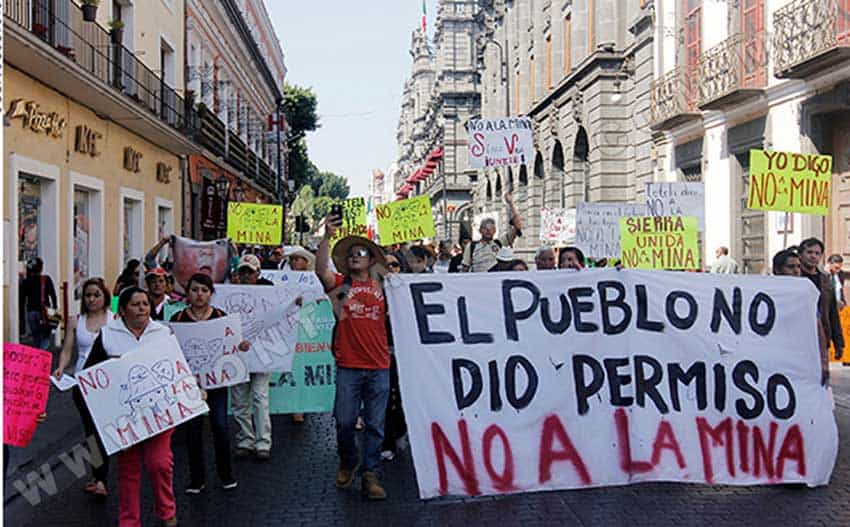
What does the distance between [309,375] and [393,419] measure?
1188 mm

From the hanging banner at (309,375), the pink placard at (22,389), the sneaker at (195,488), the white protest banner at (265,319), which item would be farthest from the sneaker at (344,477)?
the pink placard at (22,389)

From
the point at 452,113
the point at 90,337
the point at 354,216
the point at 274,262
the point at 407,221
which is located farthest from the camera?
the point at 452,113

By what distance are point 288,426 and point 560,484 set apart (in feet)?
12.6

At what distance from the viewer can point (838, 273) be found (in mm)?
15672

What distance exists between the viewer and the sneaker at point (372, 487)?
21.7ft

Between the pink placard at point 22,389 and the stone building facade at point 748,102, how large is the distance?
10.5 m

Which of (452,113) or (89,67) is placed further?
(452,113)

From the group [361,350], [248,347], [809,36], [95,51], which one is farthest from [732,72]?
[361,350]

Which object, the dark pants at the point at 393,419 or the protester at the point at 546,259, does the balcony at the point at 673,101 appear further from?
the dark pants at the point at 393,419

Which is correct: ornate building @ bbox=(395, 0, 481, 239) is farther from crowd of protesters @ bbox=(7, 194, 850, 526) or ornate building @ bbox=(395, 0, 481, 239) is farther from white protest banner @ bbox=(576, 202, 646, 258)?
crowd of protesters @ bbox=(7, 194, 850, 526)

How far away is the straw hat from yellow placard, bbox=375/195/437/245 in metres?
7.09

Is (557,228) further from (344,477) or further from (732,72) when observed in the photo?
(344,477)

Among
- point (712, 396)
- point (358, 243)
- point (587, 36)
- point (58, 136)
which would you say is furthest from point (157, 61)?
point (712, 396)

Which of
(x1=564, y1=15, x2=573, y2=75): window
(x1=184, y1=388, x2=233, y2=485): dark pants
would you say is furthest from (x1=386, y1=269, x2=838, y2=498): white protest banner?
(x1=564, y1=15, x2=573, y2=75): window
